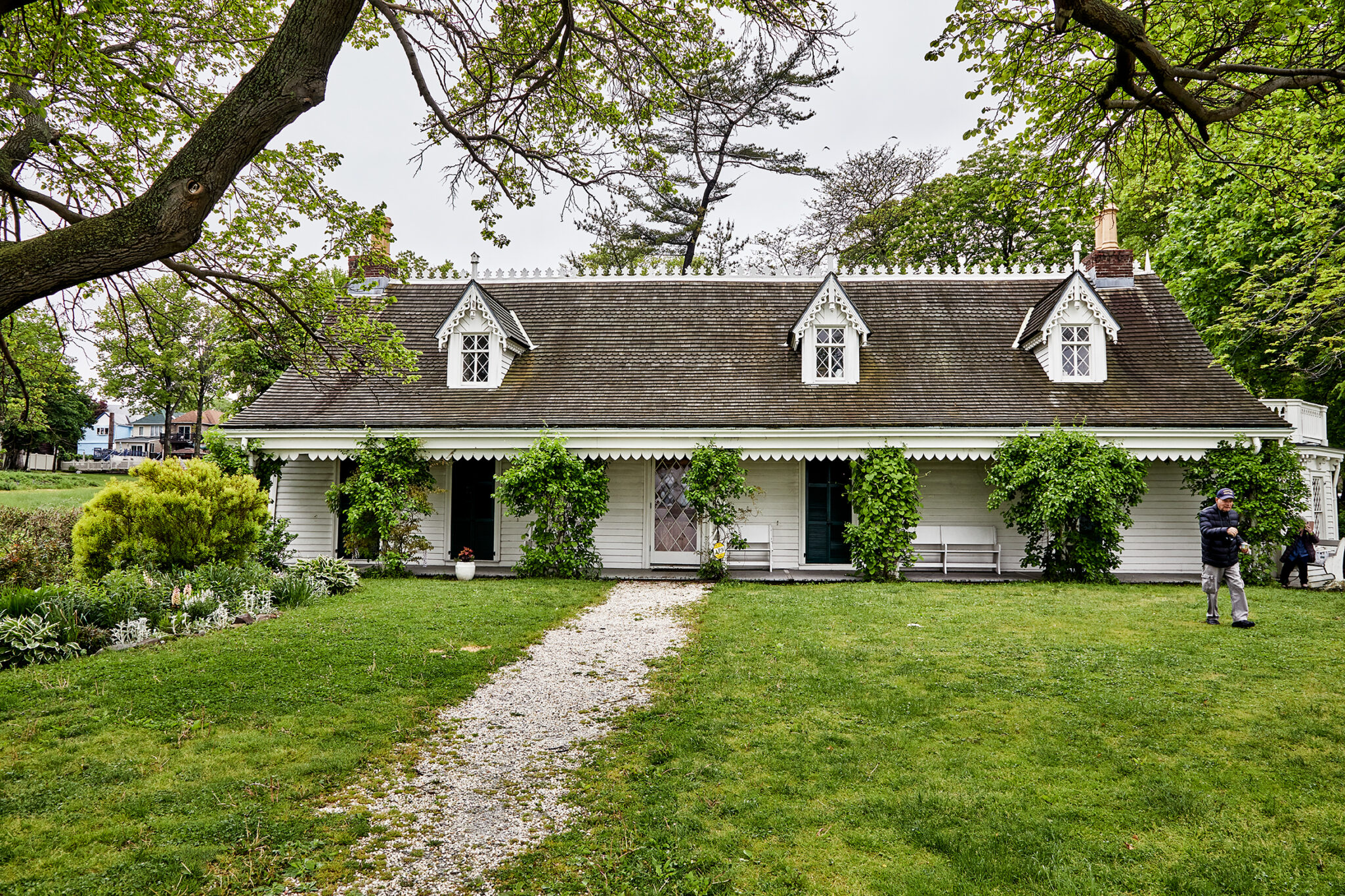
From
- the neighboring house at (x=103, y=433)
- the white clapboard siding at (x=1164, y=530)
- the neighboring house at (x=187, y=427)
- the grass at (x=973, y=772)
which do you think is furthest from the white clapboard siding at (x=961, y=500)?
the neighboring house at (x=103, y=433)

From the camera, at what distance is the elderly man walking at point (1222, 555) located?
9266 millimetres

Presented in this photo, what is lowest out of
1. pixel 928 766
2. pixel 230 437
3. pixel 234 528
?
pixel 928 766

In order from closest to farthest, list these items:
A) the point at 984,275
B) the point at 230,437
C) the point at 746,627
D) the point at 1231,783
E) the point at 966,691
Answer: the point at 1231,783, the point at 966,691, the point at 746,627, the point at 230,437, the point at 984,275

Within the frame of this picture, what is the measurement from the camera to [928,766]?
4906mm

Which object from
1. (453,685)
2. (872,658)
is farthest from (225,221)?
(872,658)

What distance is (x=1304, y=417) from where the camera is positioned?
637 inches

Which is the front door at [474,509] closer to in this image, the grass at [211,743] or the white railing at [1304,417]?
the grass at [211,743]

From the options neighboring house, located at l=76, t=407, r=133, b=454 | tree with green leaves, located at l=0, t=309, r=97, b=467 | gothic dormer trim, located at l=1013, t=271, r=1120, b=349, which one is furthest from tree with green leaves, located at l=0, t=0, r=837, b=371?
neighboring house, located at l=76, t=407, r=133, b=454

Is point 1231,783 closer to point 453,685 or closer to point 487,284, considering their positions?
point 453,685

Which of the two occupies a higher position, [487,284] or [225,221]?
[487,284]

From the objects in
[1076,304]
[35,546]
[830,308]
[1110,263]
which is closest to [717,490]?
[830,308]

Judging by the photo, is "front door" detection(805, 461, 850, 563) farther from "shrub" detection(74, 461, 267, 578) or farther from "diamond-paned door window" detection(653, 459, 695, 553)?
"shrub" detection(74, 461, 267, 578)

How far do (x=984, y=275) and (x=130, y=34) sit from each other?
702 inches

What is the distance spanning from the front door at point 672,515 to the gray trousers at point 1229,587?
30.1 feet
